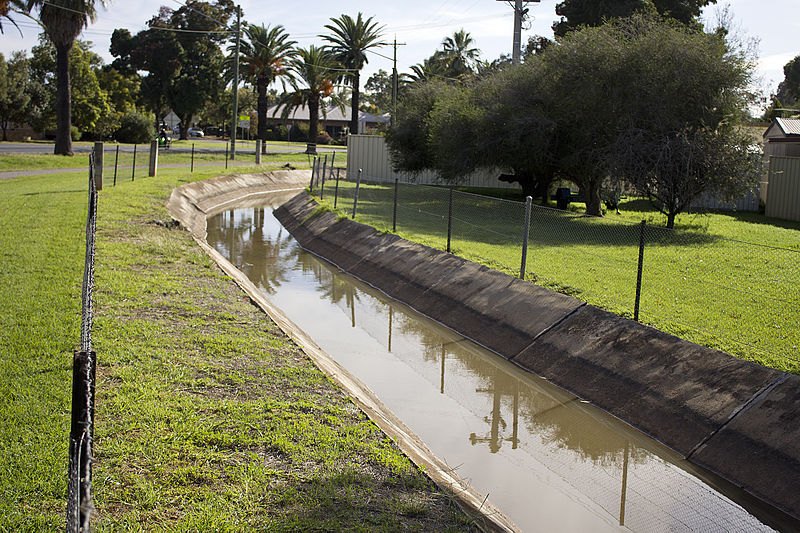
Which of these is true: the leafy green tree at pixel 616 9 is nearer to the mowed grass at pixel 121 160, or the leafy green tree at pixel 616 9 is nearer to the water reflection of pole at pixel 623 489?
the mowed grass at pixel 121 160

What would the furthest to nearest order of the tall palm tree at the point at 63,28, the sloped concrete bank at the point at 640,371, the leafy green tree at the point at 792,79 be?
the leafy green tree at the point at 792,79
the tall palm tree at the point at 63,28
the sloped concrete bank at the point at 640,371

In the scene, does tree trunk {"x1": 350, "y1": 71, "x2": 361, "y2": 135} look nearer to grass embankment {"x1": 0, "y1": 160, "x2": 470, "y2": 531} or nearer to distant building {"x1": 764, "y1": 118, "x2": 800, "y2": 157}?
distant building {"x1": 764, "y1": 118, "x2": 800, "y2": 157}

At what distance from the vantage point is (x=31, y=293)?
9609 millimetres

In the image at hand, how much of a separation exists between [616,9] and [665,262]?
28899 mm

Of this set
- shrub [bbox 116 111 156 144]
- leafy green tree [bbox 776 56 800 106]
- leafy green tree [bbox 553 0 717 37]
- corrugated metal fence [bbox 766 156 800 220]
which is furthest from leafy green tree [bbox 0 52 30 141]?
leafy green tree [bbox 776 56 800 106]

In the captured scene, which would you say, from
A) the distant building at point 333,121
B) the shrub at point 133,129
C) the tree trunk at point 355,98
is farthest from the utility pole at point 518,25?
the distant building at point 333,121

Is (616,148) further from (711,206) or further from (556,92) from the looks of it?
(711,206)

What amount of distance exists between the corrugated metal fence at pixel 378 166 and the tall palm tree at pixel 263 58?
1512 cm

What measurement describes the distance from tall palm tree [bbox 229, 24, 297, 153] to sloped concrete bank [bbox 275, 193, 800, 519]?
137ft

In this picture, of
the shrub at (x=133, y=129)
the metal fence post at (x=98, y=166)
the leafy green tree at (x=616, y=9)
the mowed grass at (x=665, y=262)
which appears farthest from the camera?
the shrub at (x=133, y=129)

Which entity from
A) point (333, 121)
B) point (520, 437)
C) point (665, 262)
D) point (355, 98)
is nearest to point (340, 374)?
point (520, 437)

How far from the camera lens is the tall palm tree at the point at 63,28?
3569 cm

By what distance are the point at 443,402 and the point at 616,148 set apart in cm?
1363

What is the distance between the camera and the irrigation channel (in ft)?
21.7
